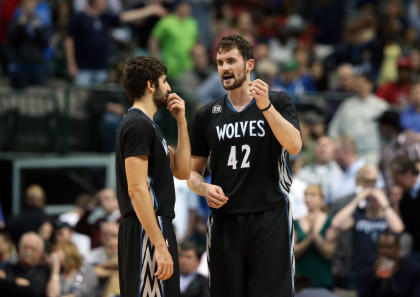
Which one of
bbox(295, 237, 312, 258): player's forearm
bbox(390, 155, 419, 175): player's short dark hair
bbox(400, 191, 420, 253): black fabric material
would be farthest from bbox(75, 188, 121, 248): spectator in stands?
bbox(400, 191, 420, 253): black fabric material

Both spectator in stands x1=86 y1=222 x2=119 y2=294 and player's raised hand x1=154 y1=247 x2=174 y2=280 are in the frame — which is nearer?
player's raised hand x1=154 y1=247 x2=174 y2=280

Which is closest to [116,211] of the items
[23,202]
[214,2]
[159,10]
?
[23,202]

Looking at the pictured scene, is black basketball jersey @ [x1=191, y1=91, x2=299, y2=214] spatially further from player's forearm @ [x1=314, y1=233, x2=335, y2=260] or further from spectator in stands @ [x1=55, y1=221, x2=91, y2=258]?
spectator in stands @ [x1=55, y1=221, x2=91, y2=258]

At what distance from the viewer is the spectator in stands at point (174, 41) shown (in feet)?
53.8

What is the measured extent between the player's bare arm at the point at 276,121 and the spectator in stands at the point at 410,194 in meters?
3.52

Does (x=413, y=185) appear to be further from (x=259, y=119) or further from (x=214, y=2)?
(x=214, y=2)

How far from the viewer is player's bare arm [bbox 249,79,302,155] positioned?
20.0ft

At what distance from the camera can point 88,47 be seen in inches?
593

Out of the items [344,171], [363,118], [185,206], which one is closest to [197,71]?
[363,118]

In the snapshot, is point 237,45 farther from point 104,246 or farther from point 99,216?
point 99,216

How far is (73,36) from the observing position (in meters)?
15.2

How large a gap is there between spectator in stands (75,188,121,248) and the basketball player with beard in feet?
19.3

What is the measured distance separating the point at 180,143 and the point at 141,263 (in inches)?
38.7

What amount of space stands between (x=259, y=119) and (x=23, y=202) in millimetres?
8901
